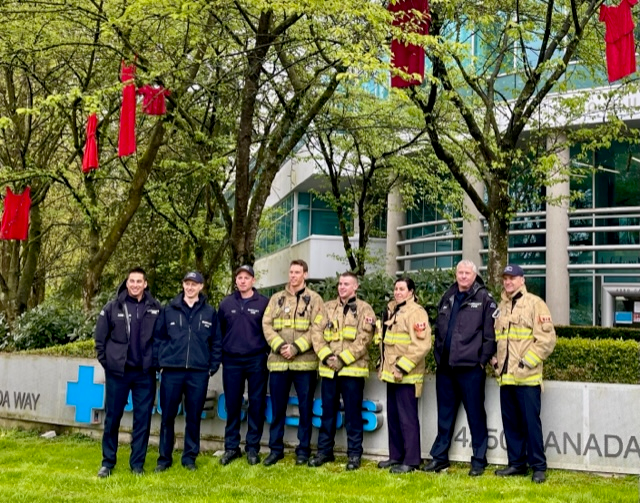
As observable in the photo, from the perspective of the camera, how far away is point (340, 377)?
25.9 feet

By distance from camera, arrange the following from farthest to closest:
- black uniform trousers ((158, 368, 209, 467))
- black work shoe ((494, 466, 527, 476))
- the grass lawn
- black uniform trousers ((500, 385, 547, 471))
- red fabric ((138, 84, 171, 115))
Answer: red fabric ((138, 84, 171, 115))
black uniform trousers ((158, 368, 209, 467))
black work shoe ((494, 466, 527, 476))
black uniform trousers ((500, 385, 547, 471))
the grass lawn

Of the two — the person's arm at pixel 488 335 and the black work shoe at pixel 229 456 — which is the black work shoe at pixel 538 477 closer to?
the person's arm at pixel 488 335

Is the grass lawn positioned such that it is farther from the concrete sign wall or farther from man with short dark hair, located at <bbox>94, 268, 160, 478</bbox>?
man with short dark hair, located at <bbox>94, 268, 160, 478</bbox>

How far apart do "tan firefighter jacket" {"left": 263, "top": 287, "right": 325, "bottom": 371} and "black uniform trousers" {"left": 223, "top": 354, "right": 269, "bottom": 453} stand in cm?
18

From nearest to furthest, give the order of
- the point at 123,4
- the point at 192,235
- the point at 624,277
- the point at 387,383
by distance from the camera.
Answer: the point at 387,383 → the point at 123,4 → the point at 192,235 → the point at 624,277

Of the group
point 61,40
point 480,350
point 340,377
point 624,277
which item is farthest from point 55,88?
point 624,277

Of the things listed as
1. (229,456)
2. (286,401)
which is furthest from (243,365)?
(229,456)

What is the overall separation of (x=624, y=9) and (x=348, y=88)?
7533 millimetres

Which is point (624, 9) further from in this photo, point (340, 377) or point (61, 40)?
point (61, 40)

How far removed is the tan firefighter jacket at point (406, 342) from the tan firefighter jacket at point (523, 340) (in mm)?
758

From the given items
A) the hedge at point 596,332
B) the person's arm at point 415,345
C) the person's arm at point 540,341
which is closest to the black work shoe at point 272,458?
the person's arm at point 415,345

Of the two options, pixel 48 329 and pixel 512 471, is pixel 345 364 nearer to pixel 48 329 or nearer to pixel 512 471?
pixel 512 471

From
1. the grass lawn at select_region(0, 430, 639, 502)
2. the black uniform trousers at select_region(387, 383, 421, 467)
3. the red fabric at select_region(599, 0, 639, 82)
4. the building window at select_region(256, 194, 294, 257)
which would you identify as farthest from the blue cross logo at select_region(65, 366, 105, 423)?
the building window at select_region(256, 194, 294, 257)

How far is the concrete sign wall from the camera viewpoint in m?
7.43
